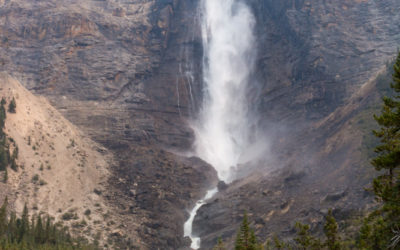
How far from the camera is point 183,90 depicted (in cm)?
8906

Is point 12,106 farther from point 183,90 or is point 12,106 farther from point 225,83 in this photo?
point 225,83

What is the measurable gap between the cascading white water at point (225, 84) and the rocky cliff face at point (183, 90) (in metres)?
3.04

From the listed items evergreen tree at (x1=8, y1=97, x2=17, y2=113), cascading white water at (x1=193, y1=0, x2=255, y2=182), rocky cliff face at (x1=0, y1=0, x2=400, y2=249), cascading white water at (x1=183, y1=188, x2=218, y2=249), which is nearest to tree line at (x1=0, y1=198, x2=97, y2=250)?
rocky cliff face at (x1=0, y1=0, x2=400, y2=249)

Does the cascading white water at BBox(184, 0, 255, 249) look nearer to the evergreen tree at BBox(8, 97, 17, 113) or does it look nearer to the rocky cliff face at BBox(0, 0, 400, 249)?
the rocky cliff face at BBox(0, 0, 400, 249)

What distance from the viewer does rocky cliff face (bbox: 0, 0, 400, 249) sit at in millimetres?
54594

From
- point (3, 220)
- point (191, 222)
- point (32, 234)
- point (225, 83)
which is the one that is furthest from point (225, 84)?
point (3, 220)

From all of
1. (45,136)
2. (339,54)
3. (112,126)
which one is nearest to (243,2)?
(339,54)

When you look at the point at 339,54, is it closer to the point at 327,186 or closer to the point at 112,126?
the point at 327,186

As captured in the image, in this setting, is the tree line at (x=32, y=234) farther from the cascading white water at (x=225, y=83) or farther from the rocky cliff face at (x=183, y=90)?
the cascading white water at (x=225, y=83)

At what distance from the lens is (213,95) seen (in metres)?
92.4

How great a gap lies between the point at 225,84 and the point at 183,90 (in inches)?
436

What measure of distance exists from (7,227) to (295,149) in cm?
4195

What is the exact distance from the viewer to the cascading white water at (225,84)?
81188mm

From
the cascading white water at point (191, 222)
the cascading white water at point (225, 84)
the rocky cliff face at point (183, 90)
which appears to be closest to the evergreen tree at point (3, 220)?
the rocky cliff face at point (183, 90)
